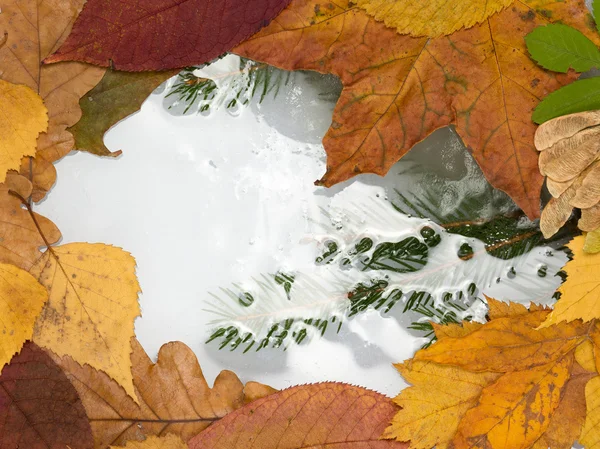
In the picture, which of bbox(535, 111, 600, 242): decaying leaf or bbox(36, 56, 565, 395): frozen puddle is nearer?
bbox(535, 111, 600, 242): decaying leaf

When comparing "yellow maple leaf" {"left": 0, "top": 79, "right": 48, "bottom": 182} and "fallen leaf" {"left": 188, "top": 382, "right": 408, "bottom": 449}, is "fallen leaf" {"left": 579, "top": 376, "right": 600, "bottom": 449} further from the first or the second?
"yellow maple leaf" {"left": 0, "top": 79, "right": 48, "bottom": 182}

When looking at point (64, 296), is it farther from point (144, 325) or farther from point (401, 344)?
point (401, 344)

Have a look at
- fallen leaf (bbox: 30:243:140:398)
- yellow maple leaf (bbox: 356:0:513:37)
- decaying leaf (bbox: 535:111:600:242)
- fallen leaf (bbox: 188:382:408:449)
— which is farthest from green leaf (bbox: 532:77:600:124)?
fallen leaf (bbox: 30:243:140:398)

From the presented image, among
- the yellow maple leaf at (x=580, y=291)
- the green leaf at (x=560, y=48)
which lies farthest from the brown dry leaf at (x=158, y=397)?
the green leaf at (x=560, y=48)

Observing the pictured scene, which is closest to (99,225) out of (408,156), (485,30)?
(408,156)

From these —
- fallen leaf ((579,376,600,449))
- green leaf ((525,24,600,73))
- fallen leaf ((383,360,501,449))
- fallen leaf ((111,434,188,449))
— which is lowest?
fallen leaf ((579,376,600,449))

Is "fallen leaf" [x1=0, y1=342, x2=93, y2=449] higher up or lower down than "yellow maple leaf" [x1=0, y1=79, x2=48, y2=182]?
lower down

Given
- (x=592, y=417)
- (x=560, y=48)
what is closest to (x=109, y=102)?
(x=560, y=48)
